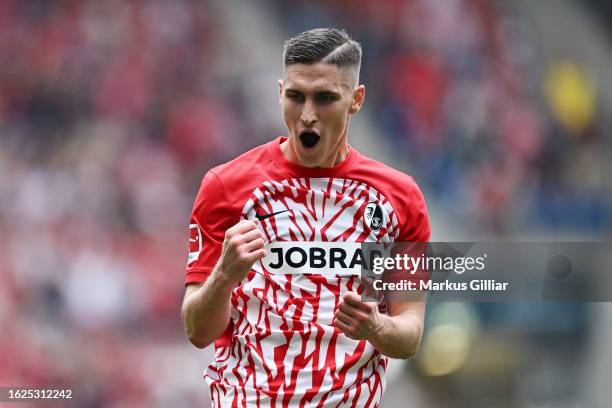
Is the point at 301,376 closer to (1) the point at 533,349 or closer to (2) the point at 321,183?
(2) the point at 321,183

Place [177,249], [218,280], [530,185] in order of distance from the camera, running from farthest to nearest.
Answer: [530,185]
[177,249]
[218,280]

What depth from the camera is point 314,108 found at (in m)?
3.38

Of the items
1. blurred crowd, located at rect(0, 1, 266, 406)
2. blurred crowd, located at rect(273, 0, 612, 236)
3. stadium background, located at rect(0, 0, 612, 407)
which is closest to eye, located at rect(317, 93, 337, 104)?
stadium background, located at rect(0, 0, 612, 407)

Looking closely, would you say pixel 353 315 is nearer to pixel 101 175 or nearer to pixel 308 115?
pixel 308 115

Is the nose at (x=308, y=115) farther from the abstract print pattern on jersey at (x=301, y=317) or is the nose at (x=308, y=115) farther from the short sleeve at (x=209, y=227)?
the short sleeve at (x=209, y=227)

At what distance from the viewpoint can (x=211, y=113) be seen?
361 inches

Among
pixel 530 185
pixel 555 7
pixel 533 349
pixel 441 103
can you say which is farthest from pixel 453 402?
pixel 555 7

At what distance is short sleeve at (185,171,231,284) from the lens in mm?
3393

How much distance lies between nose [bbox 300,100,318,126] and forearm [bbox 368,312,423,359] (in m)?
0.63

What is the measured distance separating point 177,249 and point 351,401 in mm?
5054

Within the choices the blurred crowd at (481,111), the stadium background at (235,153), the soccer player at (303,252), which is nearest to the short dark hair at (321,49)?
the soccer player at (303,252)

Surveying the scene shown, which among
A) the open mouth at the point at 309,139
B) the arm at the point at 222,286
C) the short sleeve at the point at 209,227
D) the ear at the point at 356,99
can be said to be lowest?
the arm at the point at 222,286

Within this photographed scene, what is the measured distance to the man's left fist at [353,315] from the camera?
304 centimetres

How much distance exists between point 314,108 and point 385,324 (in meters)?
0.70
